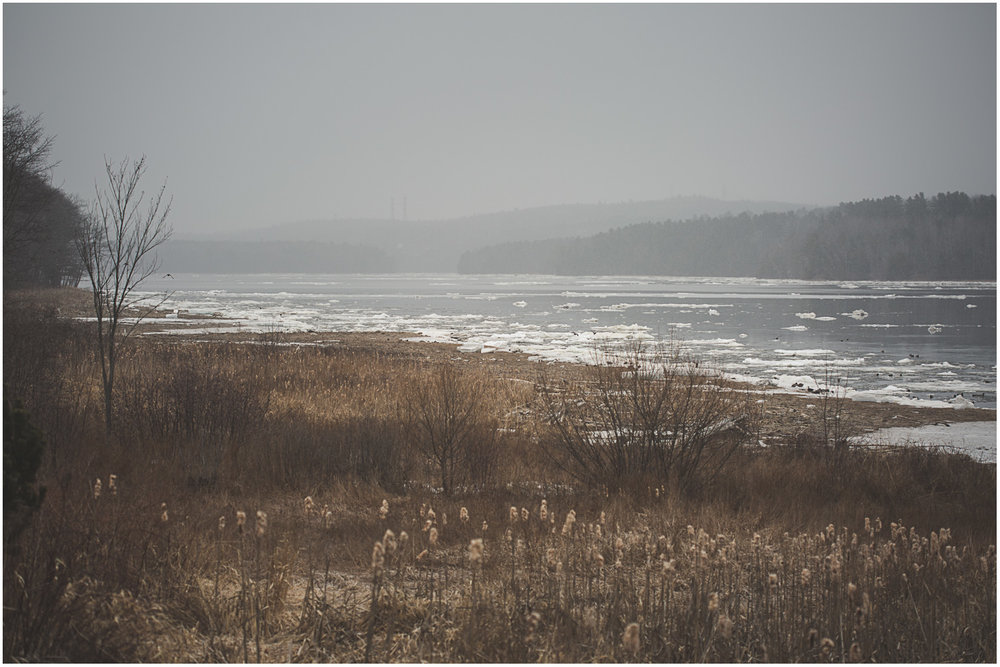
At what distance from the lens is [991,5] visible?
19.4 ft

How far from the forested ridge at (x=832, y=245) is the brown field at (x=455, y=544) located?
356 feet

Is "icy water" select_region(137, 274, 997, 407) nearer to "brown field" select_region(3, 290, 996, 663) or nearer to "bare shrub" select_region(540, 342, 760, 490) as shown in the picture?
"bare shrub" select_region(540, 342, 760, 490)

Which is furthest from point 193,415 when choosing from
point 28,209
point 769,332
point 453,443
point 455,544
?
point 769,332

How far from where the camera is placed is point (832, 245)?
13225 centimetres

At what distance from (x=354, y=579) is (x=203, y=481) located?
3.49 meters

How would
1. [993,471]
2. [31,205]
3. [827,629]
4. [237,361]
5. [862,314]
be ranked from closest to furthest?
[827,629] → [993,471] → [237,361] → [31,205] → [862,314]

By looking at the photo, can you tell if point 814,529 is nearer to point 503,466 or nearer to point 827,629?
point 827,629

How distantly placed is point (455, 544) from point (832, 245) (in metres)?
140

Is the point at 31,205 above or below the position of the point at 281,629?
above

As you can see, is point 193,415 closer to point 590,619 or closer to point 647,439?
point 647,439

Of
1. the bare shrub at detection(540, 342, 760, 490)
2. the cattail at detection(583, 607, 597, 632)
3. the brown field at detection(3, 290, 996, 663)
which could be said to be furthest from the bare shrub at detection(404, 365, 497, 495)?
the cattail at detection(583, 607, 597, 632)

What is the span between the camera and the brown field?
4.15 meters

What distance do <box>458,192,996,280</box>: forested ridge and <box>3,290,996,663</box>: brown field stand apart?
108447 mm

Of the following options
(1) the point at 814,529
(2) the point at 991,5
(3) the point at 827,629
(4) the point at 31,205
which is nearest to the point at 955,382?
(1) the point at 814,529
